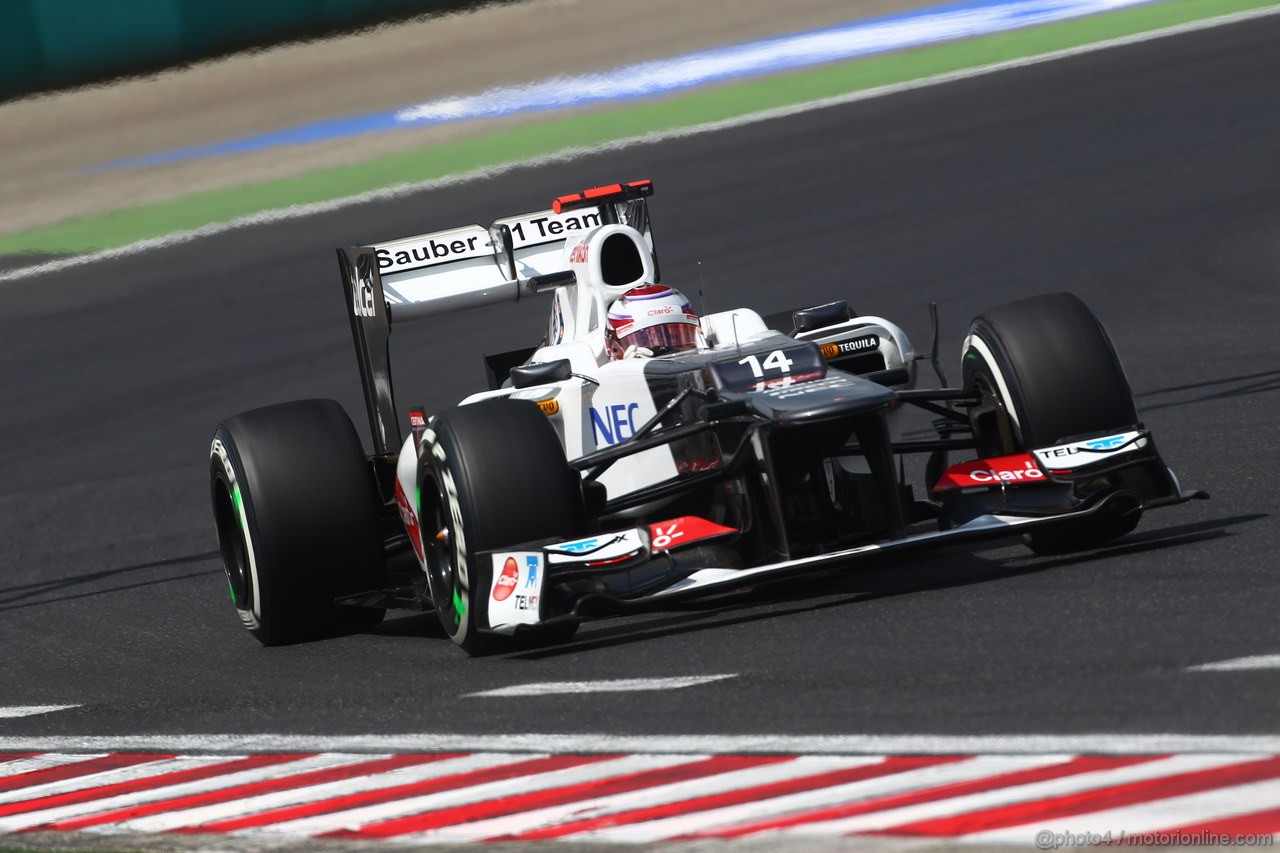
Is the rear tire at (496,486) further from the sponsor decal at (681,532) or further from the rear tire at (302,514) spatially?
the rear tire at (302,514)

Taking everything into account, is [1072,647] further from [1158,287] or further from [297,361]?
[297,361]

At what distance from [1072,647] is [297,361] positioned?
12.0 metres

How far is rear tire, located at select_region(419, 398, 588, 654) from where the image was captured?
25.5ft

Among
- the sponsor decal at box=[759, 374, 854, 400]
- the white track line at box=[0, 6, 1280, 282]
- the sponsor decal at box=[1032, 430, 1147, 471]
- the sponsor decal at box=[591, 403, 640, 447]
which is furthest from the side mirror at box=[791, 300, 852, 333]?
the white track line at box=[0, 6, 1280, 282]

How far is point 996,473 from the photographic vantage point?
8289mm

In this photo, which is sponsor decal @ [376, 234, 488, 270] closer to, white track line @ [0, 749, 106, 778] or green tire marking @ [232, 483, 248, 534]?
green tire marking @ [232, 483, 248, 534]

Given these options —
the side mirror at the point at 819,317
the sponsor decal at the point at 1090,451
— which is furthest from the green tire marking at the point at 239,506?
the sponsor decal at the point at 1090,451

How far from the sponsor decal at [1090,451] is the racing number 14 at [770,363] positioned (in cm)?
108

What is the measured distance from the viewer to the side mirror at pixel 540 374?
29.5ft

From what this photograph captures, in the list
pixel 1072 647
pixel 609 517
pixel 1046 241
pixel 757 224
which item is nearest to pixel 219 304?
pixel 757 224

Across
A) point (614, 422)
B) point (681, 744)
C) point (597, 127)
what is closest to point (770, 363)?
point (614, 422)

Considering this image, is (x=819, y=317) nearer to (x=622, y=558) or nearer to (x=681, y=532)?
(x=681, y=532)

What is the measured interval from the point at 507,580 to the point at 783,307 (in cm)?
944

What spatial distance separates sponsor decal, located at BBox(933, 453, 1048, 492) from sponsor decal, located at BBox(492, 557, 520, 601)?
1.85 m
